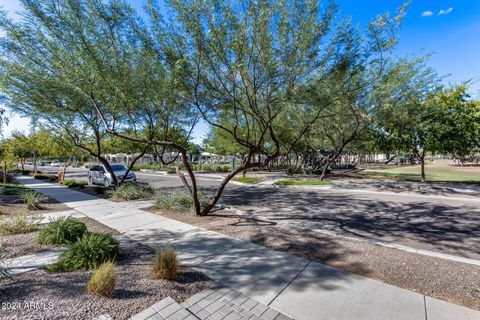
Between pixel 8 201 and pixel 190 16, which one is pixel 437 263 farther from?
pixel 8 201

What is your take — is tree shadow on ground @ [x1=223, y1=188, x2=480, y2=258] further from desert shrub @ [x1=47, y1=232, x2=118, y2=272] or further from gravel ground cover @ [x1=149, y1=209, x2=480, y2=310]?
desert shrub @ [x1=47, y1=232, x2=118, y2=272]

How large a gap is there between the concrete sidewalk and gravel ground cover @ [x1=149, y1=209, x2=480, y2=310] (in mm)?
250

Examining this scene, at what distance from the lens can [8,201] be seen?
934 cm

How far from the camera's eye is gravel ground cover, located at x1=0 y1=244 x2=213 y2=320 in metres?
2.51

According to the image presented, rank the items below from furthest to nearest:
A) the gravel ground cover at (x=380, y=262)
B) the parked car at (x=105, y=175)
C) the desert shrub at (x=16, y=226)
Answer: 1. the parked car at (x=105, y=175)
2. the desert shrub at (x=16, y=226)
3. the gravel ground cover at (x=380, y=262)

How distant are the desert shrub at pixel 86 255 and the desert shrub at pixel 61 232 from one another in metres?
1.10

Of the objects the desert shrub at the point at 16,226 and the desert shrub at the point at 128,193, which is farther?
the desert shrub at the point at 128,193

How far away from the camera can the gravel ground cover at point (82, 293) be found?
2.51 meters

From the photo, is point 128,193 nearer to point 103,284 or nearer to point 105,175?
point 105,175

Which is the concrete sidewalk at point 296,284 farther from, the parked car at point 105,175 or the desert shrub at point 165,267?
the parked car at point 105,175

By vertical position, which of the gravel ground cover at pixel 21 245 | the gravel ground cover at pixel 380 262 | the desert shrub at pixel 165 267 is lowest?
the gravel ground cover at pixel 380 262

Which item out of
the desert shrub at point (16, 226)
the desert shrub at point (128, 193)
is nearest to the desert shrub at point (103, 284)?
the desert shrub at point (16, 226)

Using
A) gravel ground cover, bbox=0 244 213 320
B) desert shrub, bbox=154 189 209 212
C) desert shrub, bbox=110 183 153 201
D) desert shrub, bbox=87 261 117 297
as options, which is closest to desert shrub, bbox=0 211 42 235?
gravel ground cover, bbox=0 244 213 320

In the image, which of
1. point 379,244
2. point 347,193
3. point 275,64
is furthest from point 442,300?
point 347,193
